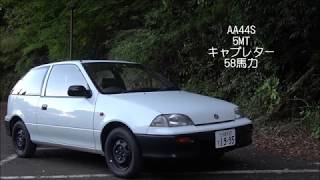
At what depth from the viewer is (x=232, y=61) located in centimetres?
1293

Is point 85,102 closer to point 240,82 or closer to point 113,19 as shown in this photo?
point 240,82

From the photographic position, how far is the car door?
762 centimetres

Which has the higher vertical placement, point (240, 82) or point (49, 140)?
point (240, 82)

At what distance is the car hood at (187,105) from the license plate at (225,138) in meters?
0.17

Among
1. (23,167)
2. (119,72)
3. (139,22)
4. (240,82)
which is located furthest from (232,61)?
(23,167)

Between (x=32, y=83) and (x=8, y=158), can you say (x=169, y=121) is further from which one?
(x=8, y=158)

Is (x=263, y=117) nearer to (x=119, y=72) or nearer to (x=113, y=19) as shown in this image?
(x=119, y=72)

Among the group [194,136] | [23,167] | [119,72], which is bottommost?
[23,167]

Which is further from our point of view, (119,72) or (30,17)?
(30,17)

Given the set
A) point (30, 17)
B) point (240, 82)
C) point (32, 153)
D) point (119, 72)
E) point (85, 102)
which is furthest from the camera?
point (30, 17)

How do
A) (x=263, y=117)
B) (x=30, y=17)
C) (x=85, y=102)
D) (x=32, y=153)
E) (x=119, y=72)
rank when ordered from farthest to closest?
(x=30, y=17) → (x=263, y=117) → (x=32, y=153) → (x=119, y=72) → (x=85, y=102)

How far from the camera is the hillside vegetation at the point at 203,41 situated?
35.5 ft

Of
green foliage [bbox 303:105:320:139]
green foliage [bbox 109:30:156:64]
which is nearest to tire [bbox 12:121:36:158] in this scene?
green foliage [bbox 303:105:320:139]

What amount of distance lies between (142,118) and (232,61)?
6415mm
